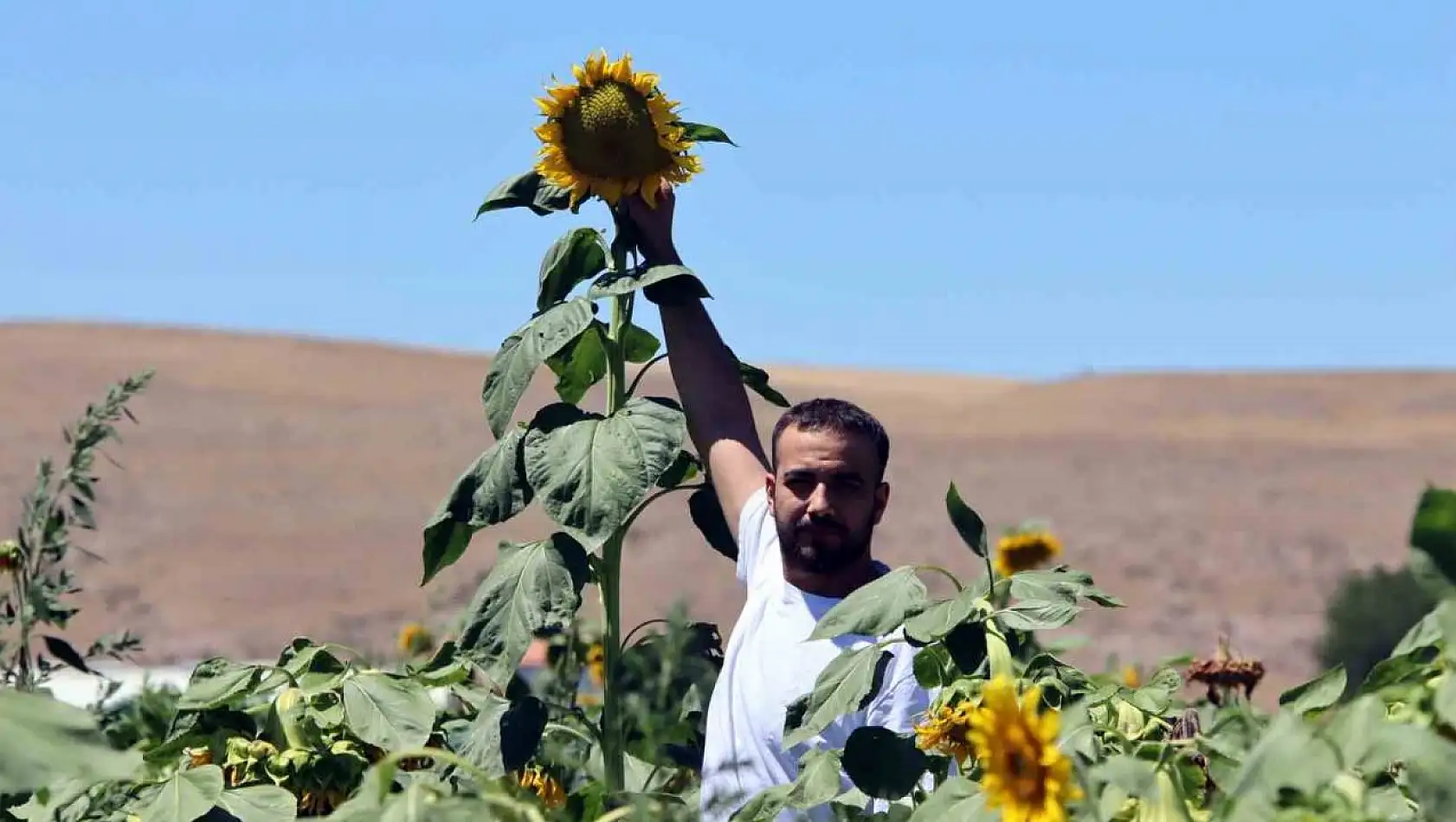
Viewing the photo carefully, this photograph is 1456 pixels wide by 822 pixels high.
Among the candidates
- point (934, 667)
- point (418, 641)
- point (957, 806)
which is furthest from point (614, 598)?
point (418, 641)

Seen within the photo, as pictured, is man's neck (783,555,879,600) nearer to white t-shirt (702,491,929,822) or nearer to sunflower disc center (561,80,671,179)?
white t-shirt (702,491,929,822)

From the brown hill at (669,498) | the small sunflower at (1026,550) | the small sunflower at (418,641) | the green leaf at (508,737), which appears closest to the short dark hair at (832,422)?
the green leaf at (508,737)

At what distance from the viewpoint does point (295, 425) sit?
5169 centimetres

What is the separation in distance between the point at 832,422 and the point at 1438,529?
6.46 feet

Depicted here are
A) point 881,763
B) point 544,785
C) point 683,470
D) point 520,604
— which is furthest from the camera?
point 683,470

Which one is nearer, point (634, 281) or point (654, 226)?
point (634, 281)

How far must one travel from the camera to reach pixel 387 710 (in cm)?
247

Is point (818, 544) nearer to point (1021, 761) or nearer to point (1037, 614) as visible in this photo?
point (1037, 614)

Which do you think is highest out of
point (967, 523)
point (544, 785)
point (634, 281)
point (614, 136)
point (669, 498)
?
point (614, 136)

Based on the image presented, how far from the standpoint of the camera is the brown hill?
34.4m

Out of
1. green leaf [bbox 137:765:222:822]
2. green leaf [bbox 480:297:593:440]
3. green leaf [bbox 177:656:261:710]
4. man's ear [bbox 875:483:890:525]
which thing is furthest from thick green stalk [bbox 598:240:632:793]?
green leaf [bbox 137:765:222:822]

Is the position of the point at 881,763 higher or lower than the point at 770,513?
lower

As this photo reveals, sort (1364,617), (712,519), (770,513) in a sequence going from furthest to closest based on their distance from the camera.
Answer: (1364,617)
(712,519)
(770,513)

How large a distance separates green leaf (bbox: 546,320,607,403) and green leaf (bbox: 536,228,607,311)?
0.24 ft
